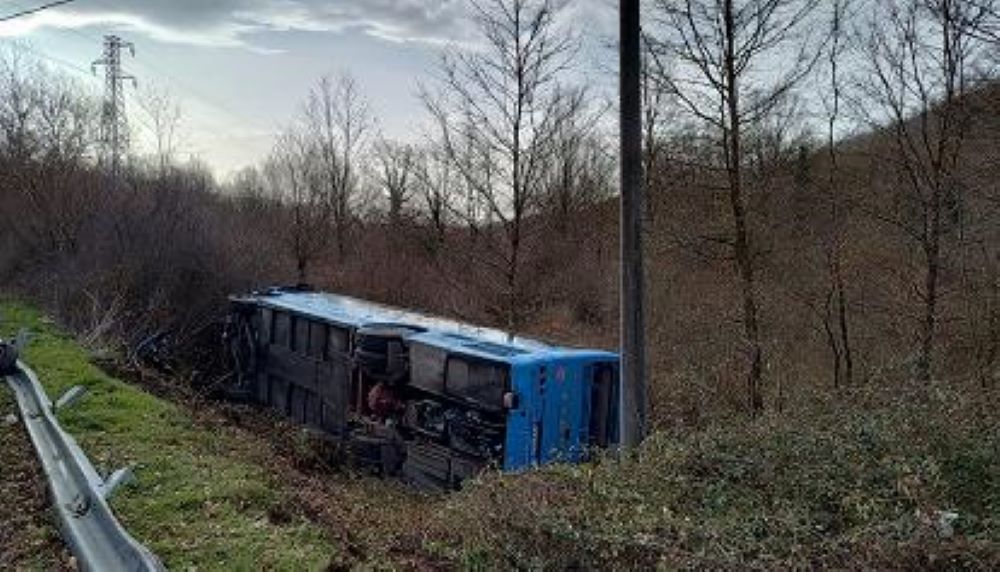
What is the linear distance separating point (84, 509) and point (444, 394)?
6731 mm

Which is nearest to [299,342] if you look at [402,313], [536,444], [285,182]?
[402,313]

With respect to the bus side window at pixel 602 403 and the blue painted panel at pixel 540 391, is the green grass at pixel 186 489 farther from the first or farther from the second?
the bus side window at pixel 602 403

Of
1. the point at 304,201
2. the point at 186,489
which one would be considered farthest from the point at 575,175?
the point at 186,489

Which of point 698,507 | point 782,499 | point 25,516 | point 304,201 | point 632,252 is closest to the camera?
Answer: point 782,499

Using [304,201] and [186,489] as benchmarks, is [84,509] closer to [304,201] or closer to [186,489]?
[186,489]

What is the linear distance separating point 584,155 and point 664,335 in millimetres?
17837

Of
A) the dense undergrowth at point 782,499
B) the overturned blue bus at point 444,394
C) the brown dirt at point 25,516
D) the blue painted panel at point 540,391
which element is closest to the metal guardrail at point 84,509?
the brown dirt at point 25,516

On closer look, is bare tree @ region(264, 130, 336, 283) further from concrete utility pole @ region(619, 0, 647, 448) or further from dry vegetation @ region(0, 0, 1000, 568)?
concrete utility pole @ region(619, 0, 647, 448)

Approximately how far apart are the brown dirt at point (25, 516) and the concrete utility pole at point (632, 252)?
4.99m

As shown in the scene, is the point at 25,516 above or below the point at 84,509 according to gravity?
below

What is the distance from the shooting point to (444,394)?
480 inches

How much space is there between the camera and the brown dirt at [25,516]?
220 inches

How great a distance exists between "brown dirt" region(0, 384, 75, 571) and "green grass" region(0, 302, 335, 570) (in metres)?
0.47

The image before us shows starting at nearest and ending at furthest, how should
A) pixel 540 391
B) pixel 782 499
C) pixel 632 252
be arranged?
pixel 782 499
pixel 632 252
pixel 540 391
